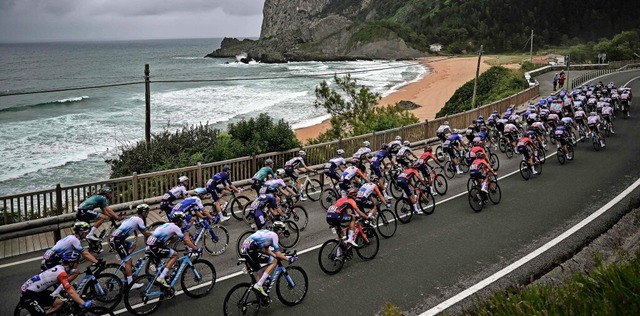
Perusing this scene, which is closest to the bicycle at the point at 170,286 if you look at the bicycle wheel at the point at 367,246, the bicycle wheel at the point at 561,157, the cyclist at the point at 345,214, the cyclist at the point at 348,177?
the cyclist at the point at 345,214

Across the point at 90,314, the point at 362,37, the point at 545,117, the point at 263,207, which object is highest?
the point at 362,37

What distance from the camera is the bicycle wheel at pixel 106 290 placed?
10.6m

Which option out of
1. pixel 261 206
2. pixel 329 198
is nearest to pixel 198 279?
pixel 261 206

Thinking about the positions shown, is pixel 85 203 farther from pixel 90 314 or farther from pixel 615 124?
pixel 615 124

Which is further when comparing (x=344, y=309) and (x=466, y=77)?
(x=466, y=77)

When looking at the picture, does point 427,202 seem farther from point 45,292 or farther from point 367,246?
point 45,292

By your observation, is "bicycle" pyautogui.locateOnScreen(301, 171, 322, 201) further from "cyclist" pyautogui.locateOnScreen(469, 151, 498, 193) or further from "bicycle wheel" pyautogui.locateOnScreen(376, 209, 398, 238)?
"cyclist" pyautogui.locateOnScreen(469, 151, 498, 193)

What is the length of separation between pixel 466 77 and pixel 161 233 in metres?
81.2

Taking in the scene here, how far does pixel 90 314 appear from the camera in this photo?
33.8ft

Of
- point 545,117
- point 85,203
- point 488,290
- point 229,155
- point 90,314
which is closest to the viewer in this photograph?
point 90,314

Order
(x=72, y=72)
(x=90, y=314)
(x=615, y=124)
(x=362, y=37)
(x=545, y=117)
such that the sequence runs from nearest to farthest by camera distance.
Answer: (x=90, y=314) → (x=545, y=117) → (x=615, y=124) → (x=72, y=72) → (x=362, y=37)

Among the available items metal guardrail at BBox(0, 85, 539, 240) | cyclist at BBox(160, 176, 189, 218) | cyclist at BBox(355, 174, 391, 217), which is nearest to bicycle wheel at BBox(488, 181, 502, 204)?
cyclist at BBox(355, 174, 391, 217)

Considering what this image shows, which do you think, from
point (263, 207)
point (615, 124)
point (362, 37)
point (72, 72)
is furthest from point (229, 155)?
point (362, 37)

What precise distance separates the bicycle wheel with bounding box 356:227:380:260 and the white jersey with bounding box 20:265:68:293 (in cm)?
627
